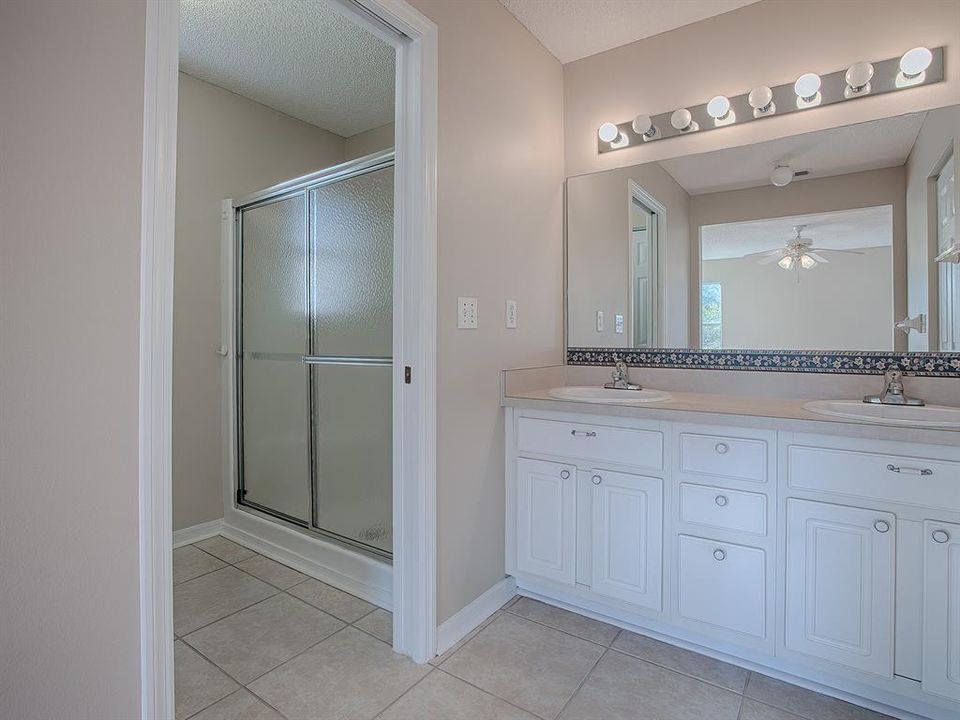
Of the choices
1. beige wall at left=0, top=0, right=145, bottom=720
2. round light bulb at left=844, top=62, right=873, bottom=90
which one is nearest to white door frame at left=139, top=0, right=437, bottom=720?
beige wall at left=0, top=0, right=145, bottom=720

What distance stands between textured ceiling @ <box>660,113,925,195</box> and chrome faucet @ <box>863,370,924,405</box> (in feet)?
2.47

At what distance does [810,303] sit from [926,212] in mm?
438

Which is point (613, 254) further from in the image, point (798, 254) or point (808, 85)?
point (808, 85)

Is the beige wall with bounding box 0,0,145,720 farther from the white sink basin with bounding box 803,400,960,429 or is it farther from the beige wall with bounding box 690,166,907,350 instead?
the beige wall with bounding box 690,166,907,350

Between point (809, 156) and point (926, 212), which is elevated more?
point (809, 156)

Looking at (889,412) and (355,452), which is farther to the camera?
(355,452)

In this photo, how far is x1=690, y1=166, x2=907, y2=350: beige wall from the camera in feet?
5.90

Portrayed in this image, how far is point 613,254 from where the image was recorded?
7.77 ft

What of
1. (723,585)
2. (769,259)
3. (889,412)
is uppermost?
(769,259)

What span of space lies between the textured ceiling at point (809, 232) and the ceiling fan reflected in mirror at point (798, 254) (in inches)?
0.5

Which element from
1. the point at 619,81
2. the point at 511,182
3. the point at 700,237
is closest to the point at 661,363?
the point at 700,237

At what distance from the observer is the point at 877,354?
71.3 inches

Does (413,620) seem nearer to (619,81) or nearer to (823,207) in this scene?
(823,207)

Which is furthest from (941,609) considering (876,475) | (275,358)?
(275,358)
